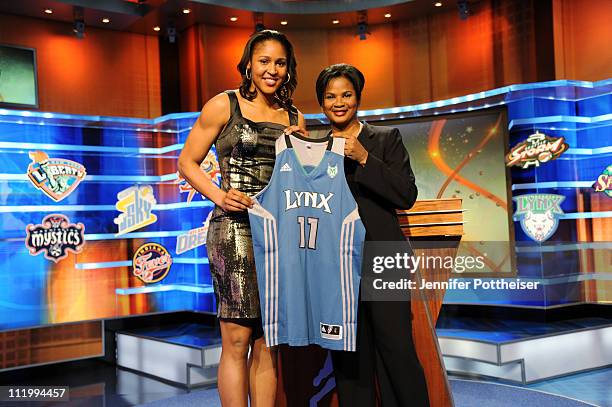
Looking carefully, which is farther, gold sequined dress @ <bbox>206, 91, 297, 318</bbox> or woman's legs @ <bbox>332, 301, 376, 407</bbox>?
woman's legs @ <bbox>332, 301, 376, 407</bbox>

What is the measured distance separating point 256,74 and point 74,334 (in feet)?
16.2

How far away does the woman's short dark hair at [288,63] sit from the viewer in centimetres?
208

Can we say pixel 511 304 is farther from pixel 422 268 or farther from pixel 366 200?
pixel 366 200

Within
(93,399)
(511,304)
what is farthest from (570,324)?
(93,399)

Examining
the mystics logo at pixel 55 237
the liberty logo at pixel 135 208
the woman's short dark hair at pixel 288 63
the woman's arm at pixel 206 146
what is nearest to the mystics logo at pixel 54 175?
the mystics logo at pixel 55 237

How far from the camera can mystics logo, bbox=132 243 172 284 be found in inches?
239

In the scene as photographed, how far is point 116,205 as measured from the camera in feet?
19.6

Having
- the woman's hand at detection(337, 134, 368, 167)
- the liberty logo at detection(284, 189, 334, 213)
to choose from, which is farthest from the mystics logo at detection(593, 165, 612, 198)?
the liberty logo at detection(284, 189, 334, 213)

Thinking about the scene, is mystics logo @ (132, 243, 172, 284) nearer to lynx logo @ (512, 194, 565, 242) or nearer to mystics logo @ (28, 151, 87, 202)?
mystics logo @ (28, 151, 87, 202)

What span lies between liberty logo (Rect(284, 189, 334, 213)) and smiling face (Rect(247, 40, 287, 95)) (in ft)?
1.26

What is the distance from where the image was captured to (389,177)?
2207 millimetres

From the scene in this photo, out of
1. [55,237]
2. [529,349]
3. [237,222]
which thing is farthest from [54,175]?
[529,349]

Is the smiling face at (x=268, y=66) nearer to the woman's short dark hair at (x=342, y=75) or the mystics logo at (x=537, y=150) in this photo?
the woman's short dark hair at (x=342, y=75)

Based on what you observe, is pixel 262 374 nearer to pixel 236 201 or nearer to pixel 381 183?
pixel 236 201
